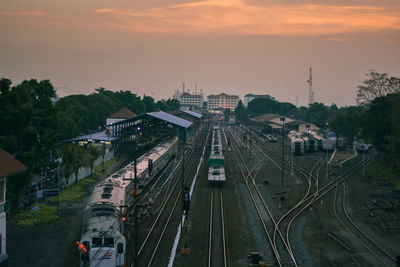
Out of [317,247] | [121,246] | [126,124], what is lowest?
[317,247]

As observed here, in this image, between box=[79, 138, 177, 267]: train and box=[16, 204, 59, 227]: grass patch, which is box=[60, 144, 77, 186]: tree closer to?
box=[16, 204, 59, 227]: grass patch

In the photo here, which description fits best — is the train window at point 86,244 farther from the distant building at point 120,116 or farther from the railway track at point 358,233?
the distant building at point 120,116

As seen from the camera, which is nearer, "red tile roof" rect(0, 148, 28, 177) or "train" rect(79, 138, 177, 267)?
"train" rect(79, 138, 177, 267)

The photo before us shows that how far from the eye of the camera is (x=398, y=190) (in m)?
43.1

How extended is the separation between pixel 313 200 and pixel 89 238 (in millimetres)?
25843

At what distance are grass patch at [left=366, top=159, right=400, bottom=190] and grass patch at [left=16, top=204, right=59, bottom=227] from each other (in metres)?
37.8

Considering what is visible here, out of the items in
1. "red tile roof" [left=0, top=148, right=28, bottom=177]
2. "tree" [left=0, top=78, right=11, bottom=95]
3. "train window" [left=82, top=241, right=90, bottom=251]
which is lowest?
"train window" [left=82, top=241, right=90, bottom=251]

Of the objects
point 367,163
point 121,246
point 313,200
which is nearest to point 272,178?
point 313,200

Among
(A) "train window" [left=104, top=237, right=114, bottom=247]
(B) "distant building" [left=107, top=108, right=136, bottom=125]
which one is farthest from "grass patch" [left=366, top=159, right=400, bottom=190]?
(B) "distant building" [left=107, top=108, right=136, bottom=125]

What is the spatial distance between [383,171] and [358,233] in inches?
1100

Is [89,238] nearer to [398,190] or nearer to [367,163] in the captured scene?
[398,190]

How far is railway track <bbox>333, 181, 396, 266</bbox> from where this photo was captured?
79.5 ft

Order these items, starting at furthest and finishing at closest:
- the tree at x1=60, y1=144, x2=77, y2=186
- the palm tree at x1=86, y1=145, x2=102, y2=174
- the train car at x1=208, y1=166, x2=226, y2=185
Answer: the palm tree at x1=86, y1=145, x2=102, y2=174 → the train car at x1=208, y1=166, x2=226, y2=185 → the tree at x1=60, y1=144, x2=77, y2=186

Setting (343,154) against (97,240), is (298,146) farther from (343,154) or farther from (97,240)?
(97,240)
